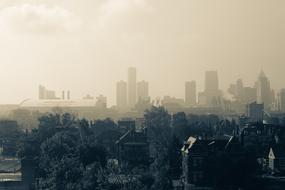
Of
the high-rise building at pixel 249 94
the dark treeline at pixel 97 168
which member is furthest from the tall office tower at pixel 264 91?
the dark treeline at pixel 97 168

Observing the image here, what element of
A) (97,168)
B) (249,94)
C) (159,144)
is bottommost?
(97,168)

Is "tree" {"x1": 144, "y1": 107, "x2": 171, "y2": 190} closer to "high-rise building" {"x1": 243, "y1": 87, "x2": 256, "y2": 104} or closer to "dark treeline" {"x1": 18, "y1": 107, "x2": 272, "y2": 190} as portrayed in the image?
"dark treeline" {"x1": 18, "y1": 107, "x2": 272, "y2": 190}

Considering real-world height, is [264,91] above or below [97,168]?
above

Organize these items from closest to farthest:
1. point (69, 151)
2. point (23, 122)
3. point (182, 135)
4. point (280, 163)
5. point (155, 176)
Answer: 1. point (155, 176)
2. point (280, 163)
3. point (69, 151)
4. point (182, 135)
5. point (23, 122)

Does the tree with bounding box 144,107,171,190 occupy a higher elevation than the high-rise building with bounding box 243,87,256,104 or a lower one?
lower

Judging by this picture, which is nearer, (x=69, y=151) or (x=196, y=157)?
(x=196, y=157)

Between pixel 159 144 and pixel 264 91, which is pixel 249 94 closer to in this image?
pixel 264 91

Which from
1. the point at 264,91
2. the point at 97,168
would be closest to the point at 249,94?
the point at 264,91

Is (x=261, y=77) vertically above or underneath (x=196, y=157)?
above

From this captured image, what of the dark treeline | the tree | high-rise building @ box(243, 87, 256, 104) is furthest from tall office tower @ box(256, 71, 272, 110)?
the dark treeline

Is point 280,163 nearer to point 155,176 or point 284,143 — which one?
point 284,143

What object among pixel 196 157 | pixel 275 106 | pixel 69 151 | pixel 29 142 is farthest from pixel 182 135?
pixel 275 106
